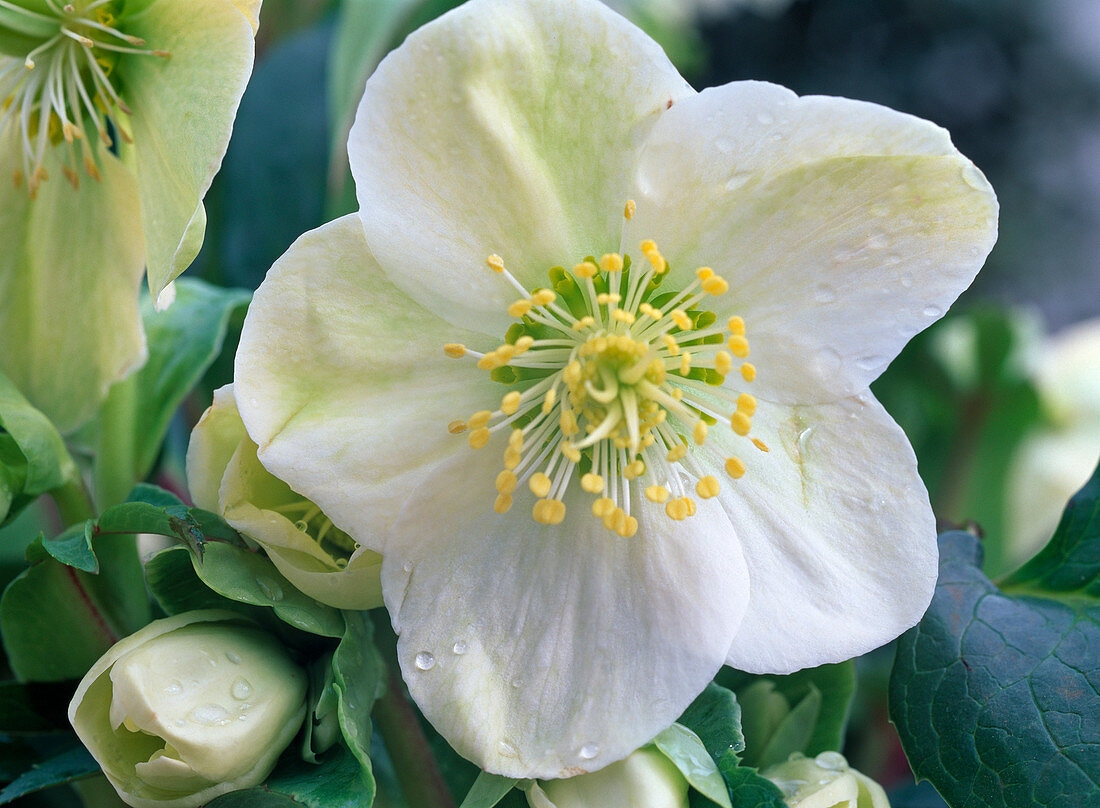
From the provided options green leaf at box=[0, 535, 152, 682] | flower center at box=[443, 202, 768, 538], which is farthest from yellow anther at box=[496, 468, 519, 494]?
green leaf at box=[0, 535, 152, 682]

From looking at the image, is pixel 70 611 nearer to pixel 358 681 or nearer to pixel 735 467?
pixel 358 681

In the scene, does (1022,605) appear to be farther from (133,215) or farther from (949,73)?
(949,73)

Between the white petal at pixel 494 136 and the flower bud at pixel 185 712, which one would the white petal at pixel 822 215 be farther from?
the flower bud at pixel 185 712

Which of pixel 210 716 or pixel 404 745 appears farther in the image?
pixel 404 745

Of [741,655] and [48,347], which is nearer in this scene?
[741,655]

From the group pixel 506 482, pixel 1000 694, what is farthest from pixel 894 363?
pixel 506 482

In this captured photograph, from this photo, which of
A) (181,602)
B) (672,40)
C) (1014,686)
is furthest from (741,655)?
(672,40)
